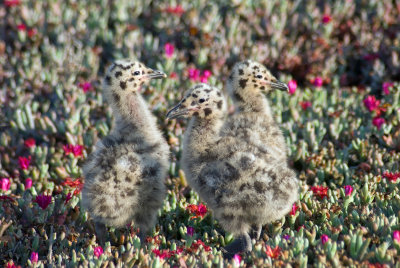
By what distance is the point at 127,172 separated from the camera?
4684 mm

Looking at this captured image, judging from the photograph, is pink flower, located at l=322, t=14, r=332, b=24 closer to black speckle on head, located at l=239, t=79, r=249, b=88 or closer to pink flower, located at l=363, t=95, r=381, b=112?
pink flower, located at l=363, t=95, r=381, b=112

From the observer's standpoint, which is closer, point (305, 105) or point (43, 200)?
point (43, 200)

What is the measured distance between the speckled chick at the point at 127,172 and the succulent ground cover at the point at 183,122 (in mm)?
278

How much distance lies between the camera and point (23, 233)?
209 inches

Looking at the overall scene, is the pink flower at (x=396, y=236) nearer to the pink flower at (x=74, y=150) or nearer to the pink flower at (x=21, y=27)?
the pink flower at (x=74, y=150)

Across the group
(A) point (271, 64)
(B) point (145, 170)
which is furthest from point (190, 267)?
(A) point (271, 64)

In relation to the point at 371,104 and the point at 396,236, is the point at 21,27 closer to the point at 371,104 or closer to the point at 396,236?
the point at 371,104

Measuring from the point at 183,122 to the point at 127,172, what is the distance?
2757 millimetres

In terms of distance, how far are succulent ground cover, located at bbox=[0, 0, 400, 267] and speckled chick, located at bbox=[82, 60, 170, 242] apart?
0.91 feet

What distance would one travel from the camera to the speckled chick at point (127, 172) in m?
4.69

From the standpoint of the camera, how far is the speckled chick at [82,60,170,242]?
4688 millimetres

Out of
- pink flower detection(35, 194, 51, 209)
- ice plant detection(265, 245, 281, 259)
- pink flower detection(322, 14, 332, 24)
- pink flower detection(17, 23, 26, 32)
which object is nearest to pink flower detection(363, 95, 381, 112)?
pink flower detection(322, 14, 332, 24)

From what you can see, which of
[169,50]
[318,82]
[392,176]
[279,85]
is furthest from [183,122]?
[392,176]

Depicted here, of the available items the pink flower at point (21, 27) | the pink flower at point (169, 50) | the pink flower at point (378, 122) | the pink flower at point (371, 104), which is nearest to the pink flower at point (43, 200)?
the pink flower at point (169, 50)
